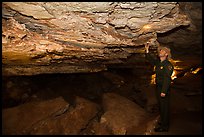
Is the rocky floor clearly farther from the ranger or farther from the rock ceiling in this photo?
the rock ceiling

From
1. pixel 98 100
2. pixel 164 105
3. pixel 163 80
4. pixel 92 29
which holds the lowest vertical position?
pixel 98 100

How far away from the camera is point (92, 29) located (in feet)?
13.3

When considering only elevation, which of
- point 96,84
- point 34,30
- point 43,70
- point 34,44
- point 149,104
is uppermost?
point 34,30

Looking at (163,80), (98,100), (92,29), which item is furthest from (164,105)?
(98,100)

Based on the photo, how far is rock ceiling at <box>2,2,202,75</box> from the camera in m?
3.37

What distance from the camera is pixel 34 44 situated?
4445 millimetres

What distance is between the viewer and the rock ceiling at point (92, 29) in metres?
3.37

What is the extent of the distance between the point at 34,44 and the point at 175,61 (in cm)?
425

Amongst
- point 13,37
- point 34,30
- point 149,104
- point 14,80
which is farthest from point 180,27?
point 14,80

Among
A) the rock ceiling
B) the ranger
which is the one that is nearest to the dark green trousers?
the ranger

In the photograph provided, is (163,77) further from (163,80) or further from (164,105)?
(164,105)

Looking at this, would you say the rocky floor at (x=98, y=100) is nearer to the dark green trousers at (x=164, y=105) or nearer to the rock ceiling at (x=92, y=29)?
the dark green trousers at (x=164, y=105)

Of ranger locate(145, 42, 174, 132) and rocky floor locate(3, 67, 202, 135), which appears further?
rocky floor locate(3, 67, 202, 135)

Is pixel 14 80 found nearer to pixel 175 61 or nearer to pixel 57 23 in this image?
pixel 57 23
